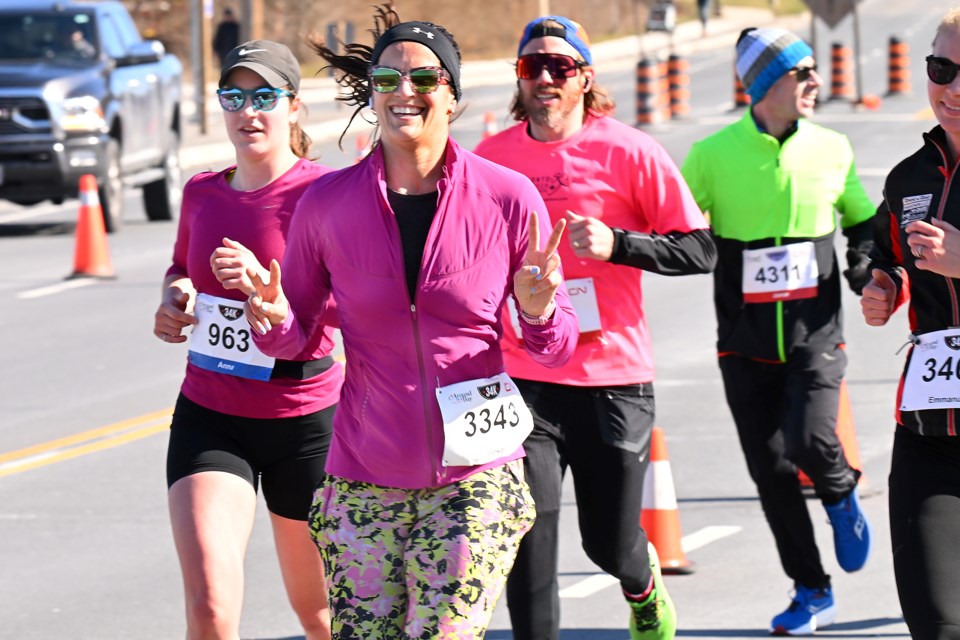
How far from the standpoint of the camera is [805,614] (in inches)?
272

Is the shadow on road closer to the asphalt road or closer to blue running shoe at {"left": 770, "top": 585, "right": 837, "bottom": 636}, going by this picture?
the asphalt road

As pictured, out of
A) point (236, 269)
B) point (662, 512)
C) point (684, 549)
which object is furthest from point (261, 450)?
point (684, 549)

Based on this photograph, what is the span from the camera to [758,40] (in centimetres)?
725

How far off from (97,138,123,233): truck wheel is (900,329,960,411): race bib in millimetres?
14890

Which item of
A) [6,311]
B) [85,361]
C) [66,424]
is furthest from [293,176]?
[6,311]

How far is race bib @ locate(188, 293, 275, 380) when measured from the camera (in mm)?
5516

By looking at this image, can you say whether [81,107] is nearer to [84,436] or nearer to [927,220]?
[84,436]

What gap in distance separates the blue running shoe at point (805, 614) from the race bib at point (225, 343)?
2307 millimetres

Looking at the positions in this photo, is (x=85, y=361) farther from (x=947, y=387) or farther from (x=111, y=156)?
(x=947, y=387)

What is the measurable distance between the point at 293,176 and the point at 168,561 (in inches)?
112

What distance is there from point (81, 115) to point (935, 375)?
14.9 meters

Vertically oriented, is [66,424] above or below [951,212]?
below

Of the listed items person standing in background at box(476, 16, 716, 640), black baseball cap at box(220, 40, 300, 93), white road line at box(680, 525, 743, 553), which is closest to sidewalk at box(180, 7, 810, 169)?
white road line at box(680, 525, 743, 553)


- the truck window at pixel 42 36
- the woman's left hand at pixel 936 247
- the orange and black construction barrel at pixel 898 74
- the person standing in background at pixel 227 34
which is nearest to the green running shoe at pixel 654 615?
the woman's left hand at pixel 936 247
